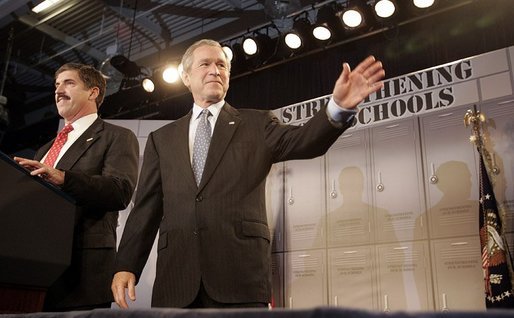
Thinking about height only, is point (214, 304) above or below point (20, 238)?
below

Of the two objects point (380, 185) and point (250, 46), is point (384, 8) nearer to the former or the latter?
point (250, 46)

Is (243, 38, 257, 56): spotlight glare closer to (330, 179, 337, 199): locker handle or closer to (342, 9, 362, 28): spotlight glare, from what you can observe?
(342, 9, 362, 28): spotlight glare

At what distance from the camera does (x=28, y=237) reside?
47.0 inches

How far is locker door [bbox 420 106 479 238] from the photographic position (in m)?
4.20

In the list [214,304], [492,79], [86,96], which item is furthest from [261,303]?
[492,79]

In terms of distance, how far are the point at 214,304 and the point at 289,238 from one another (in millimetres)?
3705

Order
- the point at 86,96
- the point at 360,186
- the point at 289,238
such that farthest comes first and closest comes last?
the point at 289,238 → the point at 360,186 → the point at 86,96

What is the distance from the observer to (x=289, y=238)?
5.12m

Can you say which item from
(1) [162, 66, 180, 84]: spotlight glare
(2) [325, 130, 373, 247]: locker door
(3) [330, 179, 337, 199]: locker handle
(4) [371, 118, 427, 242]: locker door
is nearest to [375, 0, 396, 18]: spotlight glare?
(4) [371, 118, 427, 242]: locker door

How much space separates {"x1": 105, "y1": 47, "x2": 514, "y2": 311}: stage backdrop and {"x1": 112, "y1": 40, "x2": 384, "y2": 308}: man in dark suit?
300cm

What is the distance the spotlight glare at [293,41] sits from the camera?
5.00 metres

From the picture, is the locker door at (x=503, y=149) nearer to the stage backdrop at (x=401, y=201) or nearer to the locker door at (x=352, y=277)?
the stage backdrop at (x=401, y=201)

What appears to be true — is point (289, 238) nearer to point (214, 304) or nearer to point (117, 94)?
point (117, 94)

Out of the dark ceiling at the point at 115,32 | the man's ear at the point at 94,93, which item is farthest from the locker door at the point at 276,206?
the man's ear at the point at 94,93
